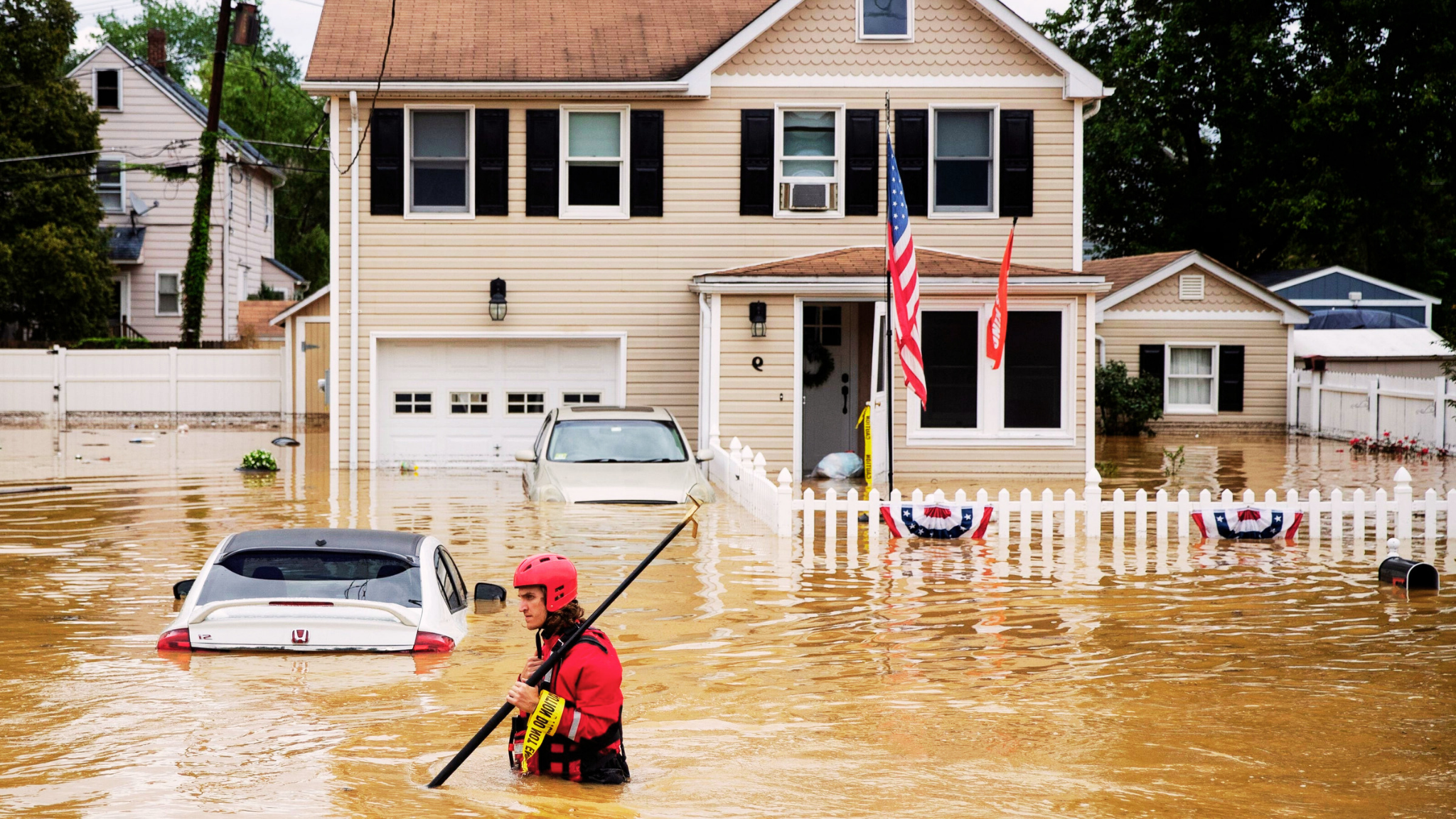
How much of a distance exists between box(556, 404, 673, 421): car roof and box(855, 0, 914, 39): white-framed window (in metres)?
7.40

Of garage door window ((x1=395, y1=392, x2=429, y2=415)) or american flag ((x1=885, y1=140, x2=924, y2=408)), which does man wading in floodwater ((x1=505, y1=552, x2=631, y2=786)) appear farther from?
garage door window ((x1=395, y1=392, x2=429, y2=415))

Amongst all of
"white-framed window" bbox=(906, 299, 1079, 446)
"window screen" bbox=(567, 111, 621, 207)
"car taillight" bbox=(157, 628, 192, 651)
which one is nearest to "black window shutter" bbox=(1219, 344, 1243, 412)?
"white-framed window" bbox=(906, 299, 1079, 446)

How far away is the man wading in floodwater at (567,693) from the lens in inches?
257

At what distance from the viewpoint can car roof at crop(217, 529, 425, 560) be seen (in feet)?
30.7

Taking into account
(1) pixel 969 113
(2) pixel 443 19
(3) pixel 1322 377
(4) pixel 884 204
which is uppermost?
(2) pixel 443 19

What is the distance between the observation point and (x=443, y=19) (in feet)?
78.5

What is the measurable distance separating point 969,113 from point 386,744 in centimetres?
1717

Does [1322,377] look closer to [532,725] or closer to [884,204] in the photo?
[884,204]

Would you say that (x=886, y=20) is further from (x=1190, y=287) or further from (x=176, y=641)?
(x=176, y=641)

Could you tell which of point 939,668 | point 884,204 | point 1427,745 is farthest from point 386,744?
point 884,204

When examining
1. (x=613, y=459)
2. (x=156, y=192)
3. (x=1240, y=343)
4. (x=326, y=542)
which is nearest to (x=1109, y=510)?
(x=613, y=459)

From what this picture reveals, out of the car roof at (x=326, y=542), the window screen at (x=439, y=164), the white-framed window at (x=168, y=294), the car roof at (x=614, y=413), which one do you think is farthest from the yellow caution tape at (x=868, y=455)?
the white-framed window at (x=168, y=294)

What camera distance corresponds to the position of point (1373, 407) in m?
29.4

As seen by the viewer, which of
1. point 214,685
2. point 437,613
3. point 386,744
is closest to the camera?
point 386,744
